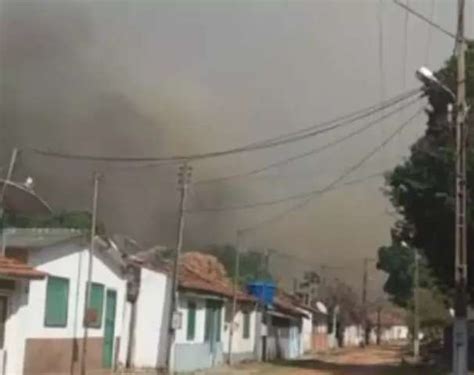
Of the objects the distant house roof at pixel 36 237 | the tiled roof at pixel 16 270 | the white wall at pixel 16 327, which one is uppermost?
the distant house roof at pixel 36 237

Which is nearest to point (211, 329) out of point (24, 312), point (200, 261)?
point (24, 312)

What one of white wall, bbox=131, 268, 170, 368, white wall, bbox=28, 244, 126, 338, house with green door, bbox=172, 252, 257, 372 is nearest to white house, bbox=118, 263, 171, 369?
white wall, bbox=131, 268, 170, 368

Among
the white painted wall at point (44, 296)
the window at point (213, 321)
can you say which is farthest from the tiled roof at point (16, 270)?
the window at point (213, 321)

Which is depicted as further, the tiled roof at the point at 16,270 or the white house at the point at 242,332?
the white house at the point at 242,332

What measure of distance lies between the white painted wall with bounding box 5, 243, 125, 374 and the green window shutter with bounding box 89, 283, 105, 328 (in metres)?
0.17

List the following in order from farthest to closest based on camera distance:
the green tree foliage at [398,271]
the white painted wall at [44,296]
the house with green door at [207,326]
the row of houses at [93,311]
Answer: the green tree foliage at [398,271], the house with green door at [207,326], the row of houses at [93,311], the white painted wall at [44,296]

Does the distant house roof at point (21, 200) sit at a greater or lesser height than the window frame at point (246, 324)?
greater

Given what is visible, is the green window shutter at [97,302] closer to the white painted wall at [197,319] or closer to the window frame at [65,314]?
the window frame at [65,314]

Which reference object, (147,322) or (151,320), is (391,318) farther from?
(147,322)

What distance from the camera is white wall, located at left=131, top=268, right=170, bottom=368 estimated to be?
1331 inches

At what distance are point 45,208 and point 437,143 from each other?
1810 cm

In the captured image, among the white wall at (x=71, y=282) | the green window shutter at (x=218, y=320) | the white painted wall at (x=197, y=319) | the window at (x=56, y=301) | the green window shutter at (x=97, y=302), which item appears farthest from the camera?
the green window shutter at (x=218, y=320)

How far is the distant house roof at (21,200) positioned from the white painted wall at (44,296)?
6.08 feet

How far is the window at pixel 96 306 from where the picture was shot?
2743 cm
